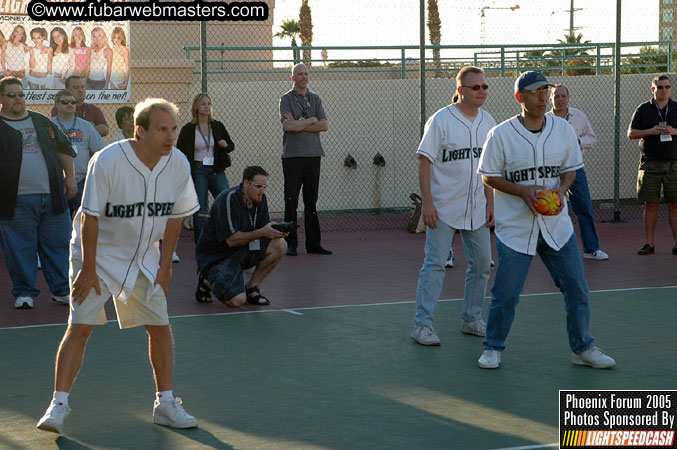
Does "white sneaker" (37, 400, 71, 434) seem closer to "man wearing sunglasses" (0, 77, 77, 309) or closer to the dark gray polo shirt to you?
"man wearing sunglasses" (0, 77, 77, 309)

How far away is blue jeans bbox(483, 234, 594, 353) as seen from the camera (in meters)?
7.09

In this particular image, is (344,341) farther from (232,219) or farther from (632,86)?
(632,86)

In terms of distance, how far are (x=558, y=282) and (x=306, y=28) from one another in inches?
494

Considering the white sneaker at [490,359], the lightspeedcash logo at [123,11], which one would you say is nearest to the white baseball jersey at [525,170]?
the white sneaker at [490,359]

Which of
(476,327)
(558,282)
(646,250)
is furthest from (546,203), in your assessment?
(646,250)

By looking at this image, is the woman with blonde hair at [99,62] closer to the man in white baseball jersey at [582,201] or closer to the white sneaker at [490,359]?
the man in white baseball jersey at [582,201]

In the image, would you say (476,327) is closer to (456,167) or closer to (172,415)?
(456,167)

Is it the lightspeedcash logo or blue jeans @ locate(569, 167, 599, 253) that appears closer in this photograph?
blue jeans @ locate(569, 167, 599, 253)

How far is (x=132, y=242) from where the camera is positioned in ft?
19.1

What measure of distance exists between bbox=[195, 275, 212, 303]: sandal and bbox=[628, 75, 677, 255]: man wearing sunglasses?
579 cm

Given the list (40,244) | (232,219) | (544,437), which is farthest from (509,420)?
(40,244)

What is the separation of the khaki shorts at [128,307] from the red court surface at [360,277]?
10.9ft

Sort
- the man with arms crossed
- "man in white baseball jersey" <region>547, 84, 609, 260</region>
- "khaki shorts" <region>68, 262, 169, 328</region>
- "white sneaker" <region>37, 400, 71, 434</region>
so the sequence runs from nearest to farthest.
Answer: "white sneaker" <region>37, 400, 71, 434</region>, "khaki shorts" <region>68, 262, 169, 328</region>, "man in white baseball jersey" <region>547, 84, 609, 260</region>, the man with arms crossed

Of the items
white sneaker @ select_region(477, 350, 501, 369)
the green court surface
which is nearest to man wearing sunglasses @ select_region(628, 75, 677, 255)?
the green court surface
